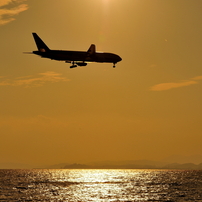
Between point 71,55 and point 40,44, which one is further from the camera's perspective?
point 40,44

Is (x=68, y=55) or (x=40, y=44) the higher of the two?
(x=40, y=44)

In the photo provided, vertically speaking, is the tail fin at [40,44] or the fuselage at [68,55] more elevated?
the tail fin at [40,44]

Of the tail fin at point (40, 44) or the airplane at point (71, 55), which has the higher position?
the tail fin at point (40, 44)

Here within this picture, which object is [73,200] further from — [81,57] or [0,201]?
[81,57]

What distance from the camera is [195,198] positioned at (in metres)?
120

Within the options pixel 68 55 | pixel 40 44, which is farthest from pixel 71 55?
pixel 40 44

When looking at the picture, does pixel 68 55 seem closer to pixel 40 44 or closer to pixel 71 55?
pixel 71 55

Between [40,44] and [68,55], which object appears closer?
[68,55]

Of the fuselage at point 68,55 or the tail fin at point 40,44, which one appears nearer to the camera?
the fuselage at point 68,55

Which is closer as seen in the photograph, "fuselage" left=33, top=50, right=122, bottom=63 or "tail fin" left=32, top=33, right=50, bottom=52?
"fuselage" left=33, top=50, right=122, bottom=63

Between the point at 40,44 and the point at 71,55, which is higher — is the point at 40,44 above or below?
above

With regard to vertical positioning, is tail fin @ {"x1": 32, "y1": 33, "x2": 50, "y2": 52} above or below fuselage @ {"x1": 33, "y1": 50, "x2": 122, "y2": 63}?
above

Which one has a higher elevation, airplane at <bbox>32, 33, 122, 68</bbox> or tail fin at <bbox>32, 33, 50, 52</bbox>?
tail fin at <bbox>32, 33, 50, 52</bbox>

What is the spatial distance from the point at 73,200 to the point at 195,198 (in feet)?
124
